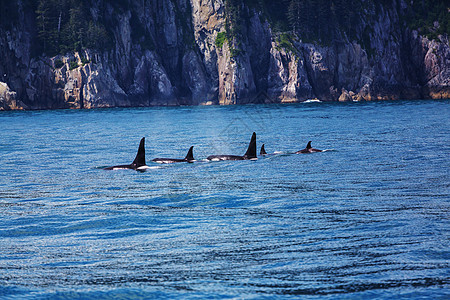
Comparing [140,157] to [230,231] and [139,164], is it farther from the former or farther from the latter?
[230,231]

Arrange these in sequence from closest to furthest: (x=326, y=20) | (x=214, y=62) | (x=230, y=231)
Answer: (x=230, y=231)
(x=214, y=62)
(x=326, y=20)

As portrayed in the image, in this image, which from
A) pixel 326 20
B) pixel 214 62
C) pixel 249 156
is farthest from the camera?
pixel 326 20

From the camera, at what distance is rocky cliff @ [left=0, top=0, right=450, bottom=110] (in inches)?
6486

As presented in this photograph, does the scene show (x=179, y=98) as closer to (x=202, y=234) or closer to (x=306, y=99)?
(x=306, y=99)

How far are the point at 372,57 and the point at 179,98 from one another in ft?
236

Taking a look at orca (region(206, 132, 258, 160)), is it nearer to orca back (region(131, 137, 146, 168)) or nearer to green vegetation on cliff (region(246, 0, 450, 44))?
orca back (region(131, 137, 146, 168))

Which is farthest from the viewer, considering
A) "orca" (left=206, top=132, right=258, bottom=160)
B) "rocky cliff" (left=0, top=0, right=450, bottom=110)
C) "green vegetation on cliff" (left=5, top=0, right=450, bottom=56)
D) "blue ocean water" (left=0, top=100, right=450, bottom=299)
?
"green vegetation on cliff" (left=5, top=0, right=450, bottom=56)

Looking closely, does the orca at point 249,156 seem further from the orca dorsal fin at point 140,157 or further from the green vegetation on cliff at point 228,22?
the green vegetation on cliff at point 228,22

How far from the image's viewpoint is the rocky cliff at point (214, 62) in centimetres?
16475

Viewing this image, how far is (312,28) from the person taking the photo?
19625 centimetres

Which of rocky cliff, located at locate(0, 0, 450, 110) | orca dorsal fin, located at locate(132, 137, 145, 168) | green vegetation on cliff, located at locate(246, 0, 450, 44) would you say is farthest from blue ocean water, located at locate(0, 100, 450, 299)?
green vegetation on cliff, located at locate(246, 0, 450, 44)

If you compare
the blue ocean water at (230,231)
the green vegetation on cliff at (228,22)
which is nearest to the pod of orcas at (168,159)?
the blue ocean water at (230,231)

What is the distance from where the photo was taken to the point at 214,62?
188 metres

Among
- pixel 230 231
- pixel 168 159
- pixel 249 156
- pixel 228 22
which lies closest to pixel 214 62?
pixel 228 22
